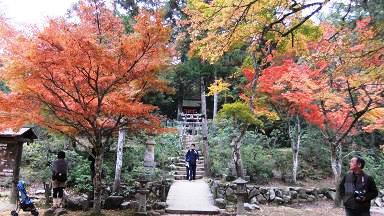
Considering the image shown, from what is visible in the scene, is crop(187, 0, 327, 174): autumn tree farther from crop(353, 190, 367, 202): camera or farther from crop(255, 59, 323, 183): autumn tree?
crop(255, 59, 323, 183): autumn tree

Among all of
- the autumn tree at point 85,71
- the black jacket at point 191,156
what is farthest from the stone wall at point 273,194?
the autumn tree at point 85,71

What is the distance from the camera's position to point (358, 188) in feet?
17.6

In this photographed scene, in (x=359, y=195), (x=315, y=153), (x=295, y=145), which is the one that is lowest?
(x=359, y=195)

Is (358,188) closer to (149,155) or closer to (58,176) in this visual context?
(58,176)

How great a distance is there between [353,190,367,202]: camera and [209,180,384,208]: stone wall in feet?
21.7

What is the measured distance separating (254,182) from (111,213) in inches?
337

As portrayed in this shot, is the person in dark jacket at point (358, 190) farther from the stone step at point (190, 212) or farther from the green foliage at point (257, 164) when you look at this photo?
the green foliage at point (257, 164)

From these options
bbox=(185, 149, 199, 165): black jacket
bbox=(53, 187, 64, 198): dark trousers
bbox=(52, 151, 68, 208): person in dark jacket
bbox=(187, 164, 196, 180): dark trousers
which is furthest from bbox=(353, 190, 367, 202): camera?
bbox=(187, 164, 196, 180): dark trousers

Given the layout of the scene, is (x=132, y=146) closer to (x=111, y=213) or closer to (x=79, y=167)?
(x=79, y=167)

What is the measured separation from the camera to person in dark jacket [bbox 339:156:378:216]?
532 cm

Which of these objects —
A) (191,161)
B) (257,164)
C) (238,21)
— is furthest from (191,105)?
(238,21)

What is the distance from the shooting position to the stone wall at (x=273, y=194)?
12.9 m

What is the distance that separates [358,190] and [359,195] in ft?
0.25

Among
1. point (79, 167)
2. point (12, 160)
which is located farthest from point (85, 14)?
point (79, 167)
